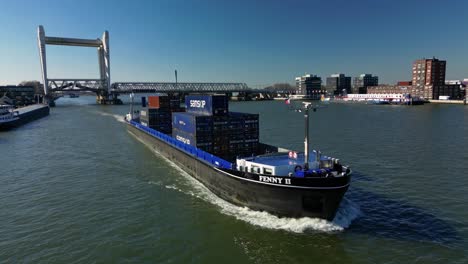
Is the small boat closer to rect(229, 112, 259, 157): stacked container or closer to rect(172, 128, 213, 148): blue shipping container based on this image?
rect(172, 128, 213, 148): blue shipping container

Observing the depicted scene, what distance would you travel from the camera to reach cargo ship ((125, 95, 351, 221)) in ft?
71.8

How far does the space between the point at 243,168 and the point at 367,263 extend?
11713mm

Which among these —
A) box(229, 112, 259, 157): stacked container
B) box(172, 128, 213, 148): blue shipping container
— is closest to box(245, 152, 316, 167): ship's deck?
box(229, 112, 259, 157): stacked container

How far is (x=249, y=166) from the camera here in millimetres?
25812

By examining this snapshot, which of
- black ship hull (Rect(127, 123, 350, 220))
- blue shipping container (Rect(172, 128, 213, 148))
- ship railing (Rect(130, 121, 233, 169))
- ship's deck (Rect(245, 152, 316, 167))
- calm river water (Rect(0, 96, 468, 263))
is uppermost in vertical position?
blue shipping container (Rect(172, 128, 213, 148))

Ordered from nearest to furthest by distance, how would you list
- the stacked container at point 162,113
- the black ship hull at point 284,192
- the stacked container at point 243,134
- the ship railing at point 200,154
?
the black ship hull at point 284,192 → the ship railing at point 200,154 → the stacked container at point 243,134 → the stacked container at point 162,113

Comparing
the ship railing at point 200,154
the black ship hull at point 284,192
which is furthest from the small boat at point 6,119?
the black ship hull at point 284,192

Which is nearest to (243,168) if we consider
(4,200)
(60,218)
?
(60,218)

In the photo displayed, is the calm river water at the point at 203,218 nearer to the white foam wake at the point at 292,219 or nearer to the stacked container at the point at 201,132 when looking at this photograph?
the white foam wake at the point at 292,219

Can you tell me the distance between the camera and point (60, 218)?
24.5 m

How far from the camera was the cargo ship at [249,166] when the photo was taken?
21875 mm

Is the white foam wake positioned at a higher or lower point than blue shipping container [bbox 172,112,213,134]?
lower

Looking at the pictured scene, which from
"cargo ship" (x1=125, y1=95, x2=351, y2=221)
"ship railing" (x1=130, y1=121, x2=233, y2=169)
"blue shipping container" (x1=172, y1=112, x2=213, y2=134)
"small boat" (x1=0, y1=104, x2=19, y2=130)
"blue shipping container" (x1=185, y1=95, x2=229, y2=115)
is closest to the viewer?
"cargo ship" (x1=125, y1=95, x2=351, y2=221)

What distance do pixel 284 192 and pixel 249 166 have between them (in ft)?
14.5
